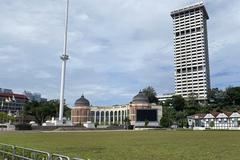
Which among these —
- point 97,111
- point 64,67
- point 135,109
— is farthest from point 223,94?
point 64,67

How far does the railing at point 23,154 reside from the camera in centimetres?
1139

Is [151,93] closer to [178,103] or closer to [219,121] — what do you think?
[178,103]

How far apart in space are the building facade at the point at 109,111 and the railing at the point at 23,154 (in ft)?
418

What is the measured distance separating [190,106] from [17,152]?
15327 cm

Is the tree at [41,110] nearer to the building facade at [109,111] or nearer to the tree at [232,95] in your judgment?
the building facade at [109,111]

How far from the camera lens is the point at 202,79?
19712 cm

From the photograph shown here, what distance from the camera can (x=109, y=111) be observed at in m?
181

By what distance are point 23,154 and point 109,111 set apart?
167 metres

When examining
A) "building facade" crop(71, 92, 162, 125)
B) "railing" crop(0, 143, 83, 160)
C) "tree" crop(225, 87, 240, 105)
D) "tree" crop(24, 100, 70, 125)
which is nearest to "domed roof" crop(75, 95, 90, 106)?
"building facade" crop(71, 92, 162, 125)

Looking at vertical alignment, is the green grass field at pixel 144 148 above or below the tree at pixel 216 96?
below

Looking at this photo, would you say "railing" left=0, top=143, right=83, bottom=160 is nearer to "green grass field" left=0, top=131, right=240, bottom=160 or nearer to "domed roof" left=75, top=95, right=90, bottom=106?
"green grass field" left=0, top=131, right=240, bottom=160

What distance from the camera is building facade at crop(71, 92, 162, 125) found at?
153 metres

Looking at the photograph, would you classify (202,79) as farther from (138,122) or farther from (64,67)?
(64,67)

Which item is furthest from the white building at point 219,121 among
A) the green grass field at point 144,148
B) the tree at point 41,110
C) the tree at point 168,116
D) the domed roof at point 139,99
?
the green grass field at point 144,148
